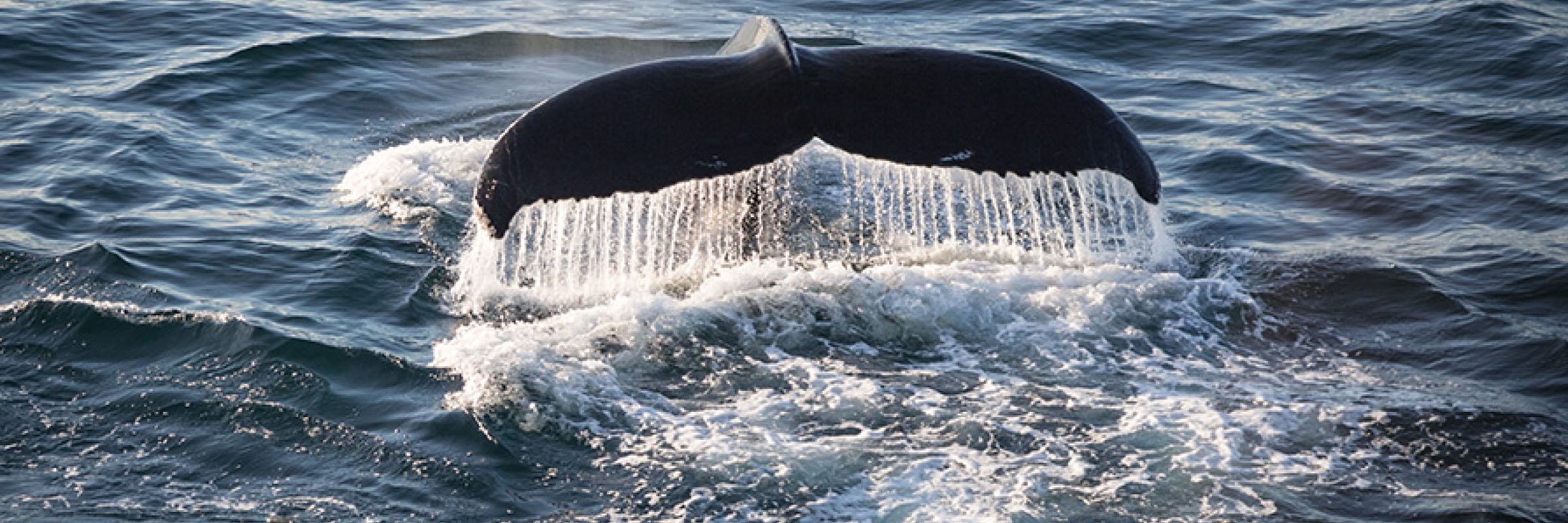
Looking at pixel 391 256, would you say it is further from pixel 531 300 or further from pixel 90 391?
pixel 90 391

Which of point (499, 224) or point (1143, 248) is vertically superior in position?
point (499, 224)

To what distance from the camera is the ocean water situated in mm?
5949

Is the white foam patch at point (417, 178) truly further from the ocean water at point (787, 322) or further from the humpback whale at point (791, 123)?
the humpback whale at point (791, 123)

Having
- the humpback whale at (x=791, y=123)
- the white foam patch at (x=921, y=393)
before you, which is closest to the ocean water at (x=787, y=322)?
the white foam patch at (x=921, y=393)

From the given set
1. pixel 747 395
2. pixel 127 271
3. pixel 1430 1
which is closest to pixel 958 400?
pixel 747 395

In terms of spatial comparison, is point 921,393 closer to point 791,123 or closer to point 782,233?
point 791,123

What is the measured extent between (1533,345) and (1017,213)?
3273 millimetres

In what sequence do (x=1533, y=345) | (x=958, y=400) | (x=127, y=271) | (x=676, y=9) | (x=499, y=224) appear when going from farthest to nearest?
(x=676, y=9) < (x=127, y=271) < (x=1533, y=345) < (x=958, y=400) < (x=499, y=224)

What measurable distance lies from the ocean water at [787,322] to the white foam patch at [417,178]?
45 millimetres

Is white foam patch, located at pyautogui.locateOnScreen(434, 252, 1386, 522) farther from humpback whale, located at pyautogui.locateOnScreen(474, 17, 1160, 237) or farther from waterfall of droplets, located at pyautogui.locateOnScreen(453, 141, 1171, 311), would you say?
humpback whale, located at pyautogui.locateOnScreen(474, 17, 1160, 237)

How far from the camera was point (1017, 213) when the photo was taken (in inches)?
388

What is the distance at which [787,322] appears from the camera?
7.51 meters

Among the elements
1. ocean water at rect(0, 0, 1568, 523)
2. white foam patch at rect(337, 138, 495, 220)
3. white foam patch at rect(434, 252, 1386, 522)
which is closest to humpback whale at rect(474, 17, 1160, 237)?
ocean water at rect(0, 0, 1568, 523)

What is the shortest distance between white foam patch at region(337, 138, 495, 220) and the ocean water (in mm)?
45
